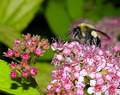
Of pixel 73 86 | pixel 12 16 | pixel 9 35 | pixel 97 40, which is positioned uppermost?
pixel 12 16

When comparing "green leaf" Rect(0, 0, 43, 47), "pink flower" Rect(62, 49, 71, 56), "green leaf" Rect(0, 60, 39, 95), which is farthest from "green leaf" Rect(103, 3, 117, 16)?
"green leaf" Rect(0, 60, 39, 95)

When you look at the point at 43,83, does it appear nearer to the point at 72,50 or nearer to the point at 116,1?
the point at 72,50

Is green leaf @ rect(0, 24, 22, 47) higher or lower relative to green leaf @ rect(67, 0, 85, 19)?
lower

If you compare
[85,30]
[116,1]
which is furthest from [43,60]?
[116,1]

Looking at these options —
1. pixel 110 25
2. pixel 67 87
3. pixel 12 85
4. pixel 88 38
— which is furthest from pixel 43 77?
pixel 110 25

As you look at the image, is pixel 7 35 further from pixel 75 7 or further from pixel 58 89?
pixel 75 7

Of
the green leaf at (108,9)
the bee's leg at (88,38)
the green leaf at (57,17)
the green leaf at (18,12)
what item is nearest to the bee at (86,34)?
the bee's leg at (88,38)

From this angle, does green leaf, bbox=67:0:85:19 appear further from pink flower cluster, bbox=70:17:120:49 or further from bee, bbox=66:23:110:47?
bee, bbox=66:23:110:47
